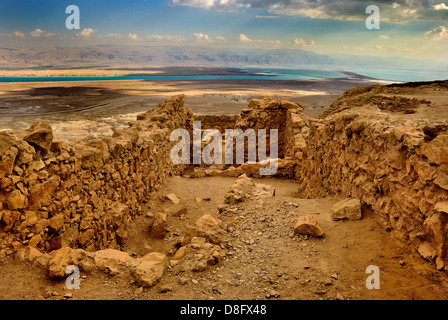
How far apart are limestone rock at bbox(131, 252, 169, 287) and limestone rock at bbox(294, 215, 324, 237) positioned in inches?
79.6

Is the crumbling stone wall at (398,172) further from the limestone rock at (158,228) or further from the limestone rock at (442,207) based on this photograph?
the limestone rock at (158,228)

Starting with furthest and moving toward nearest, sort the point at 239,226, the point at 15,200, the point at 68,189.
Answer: the point at 239,226 < the point at 68,189 < the point at 15,200

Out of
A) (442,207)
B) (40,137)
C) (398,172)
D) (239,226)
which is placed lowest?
(239,226)

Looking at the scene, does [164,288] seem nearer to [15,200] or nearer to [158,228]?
[15,200]

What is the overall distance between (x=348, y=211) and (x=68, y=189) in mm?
4274

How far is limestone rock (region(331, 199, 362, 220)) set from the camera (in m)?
4.66

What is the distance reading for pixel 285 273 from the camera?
3746 mm

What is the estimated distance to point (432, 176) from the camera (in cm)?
336

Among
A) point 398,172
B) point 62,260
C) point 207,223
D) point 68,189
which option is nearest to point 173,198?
point 207,223

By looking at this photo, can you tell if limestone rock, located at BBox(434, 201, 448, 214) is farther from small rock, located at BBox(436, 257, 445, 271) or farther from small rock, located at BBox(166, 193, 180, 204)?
small rock, located at BBox(166, 193, 180, 204)

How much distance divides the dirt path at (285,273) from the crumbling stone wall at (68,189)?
0.61 m

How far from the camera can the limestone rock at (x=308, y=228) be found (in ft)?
14.6
